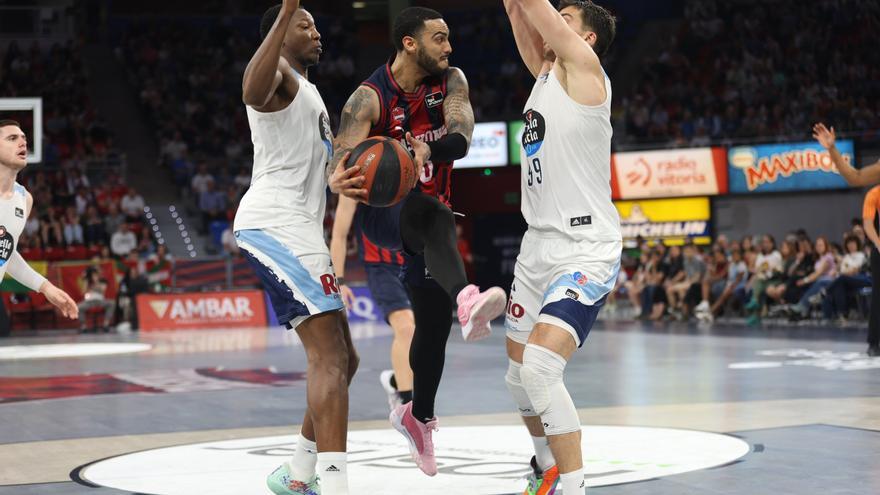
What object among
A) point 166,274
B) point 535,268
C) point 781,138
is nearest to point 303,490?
point 535,268

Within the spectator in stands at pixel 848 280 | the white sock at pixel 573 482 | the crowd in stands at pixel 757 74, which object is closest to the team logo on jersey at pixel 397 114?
the white sock at pixel 573 482

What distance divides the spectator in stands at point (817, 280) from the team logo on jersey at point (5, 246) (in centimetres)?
1317

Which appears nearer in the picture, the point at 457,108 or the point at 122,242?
the point at 457,108

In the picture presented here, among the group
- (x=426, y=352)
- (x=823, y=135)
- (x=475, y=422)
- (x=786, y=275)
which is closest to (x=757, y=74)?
(x=786, y=275)

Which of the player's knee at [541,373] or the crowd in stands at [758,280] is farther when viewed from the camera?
the crowd in stands at [758,280]

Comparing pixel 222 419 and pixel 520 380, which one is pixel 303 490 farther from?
pixel 222 419

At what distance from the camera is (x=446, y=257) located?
199 inches

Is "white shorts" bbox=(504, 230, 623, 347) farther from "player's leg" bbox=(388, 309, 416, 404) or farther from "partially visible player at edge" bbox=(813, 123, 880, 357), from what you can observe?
"partially visible player at edge" bbox=(813, 123, 880, 357)

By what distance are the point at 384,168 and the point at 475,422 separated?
3.38 metres

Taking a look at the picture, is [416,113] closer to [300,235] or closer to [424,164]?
[424,164]

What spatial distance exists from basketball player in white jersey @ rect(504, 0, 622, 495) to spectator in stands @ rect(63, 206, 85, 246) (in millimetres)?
18615

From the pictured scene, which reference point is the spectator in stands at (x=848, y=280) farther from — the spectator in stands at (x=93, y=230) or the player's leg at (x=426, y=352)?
the spectator in stands at (x=93, y=230)

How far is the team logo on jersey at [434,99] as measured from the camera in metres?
5.41

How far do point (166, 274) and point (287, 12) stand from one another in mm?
17742
